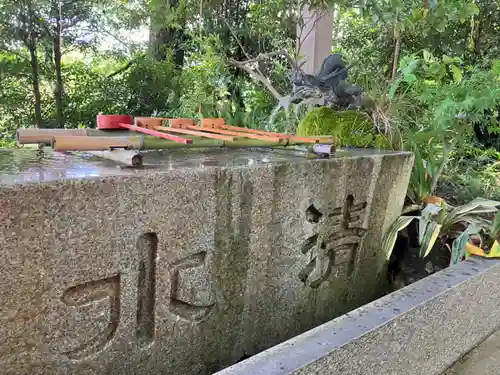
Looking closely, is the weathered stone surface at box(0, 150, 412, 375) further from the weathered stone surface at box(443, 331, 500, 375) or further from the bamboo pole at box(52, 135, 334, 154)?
the weathered stone surface at box(443, 331, 500, 375)

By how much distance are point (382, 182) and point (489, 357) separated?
3.34ft

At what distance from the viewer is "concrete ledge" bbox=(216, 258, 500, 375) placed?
1.33 m

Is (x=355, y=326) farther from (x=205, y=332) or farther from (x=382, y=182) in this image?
(x=382, y=182)

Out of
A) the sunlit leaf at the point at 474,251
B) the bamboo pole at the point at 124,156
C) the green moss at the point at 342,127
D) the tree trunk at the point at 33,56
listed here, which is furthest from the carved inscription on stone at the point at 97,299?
the tree trunk at the point at 33,56

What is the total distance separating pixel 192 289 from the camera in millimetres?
1466

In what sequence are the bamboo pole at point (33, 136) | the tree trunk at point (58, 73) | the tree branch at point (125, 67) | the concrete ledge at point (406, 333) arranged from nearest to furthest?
the concrete ledge at point (406, 333) < the bamboo pole at point (33, 136) < the tree trunk at point (58, 73) < the tree branch at point (125, 67)

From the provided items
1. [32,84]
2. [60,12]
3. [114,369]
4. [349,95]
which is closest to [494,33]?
[349,95]

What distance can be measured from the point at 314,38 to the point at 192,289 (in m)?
2.76

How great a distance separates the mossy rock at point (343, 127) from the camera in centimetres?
265

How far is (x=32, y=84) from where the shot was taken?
4.14m

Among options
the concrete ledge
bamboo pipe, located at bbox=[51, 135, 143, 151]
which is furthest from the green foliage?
bamboo pipe, located at bbox=[51, 135, 143, 151]

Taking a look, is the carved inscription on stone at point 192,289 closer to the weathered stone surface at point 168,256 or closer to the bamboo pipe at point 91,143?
the weathered stone surface at point 168,256

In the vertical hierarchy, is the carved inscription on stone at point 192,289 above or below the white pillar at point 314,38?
below

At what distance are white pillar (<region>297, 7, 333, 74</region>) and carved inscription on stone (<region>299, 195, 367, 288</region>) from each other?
1.86 metres
